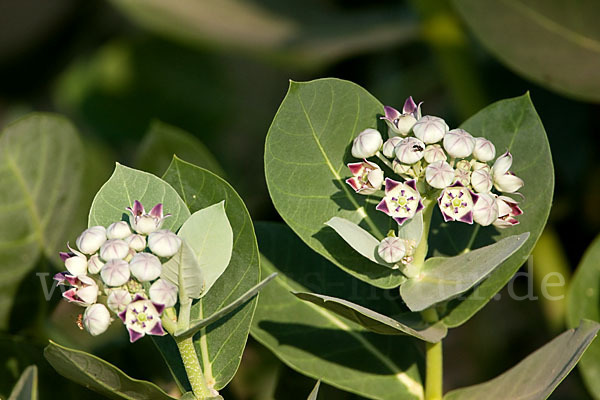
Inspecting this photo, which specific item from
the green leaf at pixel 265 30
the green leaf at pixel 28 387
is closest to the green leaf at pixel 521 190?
the green leaf at pixel 28 387

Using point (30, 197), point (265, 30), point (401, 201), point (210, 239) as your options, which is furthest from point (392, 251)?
point (265, 30)

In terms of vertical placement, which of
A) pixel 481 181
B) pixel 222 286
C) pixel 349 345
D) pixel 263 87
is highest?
pixel 481 181

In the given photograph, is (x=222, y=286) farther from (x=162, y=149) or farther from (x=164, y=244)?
(x=162, y=149)

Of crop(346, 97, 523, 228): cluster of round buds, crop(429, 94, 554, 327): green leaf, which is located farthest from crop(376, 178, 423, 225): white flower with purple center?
crop(429, 94, 554, 327): green leaf

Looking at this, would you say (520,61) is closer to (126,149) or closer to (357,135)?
(357,135)

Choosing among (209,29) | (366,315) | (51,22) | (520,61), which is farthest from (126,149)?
(366,315)

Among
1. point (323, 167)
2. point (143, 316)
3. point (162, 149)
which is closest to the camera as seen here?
point (143, 316)
